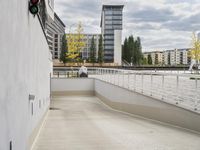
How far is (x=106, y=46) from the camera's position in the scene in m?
117

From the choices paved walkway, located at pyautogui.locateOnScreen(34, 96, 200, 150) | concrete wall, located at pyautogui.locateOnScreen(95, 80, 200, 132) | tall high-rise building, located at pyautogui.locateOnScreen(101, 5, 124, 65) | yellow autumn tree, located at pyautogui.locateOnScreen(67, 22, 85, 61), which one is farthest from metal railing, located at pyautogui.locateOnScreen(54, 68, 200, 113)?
tall high-rise building, located at pyautogui.locateOnScreen(101, 5, 124, 65)

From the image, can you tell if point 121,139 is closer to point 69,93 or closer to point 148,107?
point 148,107

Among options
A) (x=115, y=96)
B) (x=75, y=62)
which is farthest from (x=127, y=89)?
(x=75, y=62)

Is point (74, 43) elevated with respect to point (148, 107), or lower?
elevated

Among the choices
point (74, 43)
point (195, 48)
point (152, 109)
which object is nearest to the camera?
point (152, 109)

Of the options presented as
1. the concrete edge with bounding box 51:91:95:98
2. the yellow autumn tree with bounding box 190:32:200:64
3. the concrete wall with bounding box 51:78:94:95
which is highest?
the yellow autumn tree with bounding box 190:32:200:64

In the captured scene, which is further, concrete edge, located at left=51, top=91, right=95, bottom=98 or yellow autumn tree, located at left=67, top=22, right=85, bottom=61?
yellow autumn tree, located at left=67, top=22, right=85, bottom=61

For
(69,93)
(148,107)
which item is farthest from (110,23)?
(148,107)

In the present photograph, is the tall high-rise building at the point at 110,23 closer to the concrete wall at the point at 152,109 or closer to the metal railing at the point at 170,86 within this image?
the concrete wall at the point at 152,109

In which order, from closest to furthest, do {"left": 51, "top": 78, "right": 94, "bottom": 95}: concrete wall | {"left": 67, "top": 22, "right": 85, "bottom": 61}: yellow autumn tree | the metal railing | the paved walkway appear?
the paved walkway → the metal railing → {"left": 51, "top": 78, "right": 94, "bottom": 95}: concrete wall → {"left": 67, "top": 22, "right": 85, "bottom": 61}: yellow autumn tree

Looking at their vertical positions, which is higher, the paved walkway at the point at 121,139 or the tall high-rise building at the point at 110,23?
the tall high-rise building at the point at 110,23

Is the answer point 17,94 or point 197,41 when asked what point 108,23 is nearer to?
point 197,41

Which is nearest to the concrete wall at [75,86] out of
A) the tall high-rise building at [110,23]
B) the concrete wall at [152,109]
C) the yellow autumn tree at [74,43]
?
the concrete wall at [152,109]

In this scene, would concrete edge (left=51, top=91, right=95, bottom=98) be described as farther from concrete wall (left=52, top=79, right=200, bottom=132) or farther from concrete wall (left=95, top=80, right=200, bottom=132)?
concrete wall (left=95, top=80, right=200, bottom=132)
